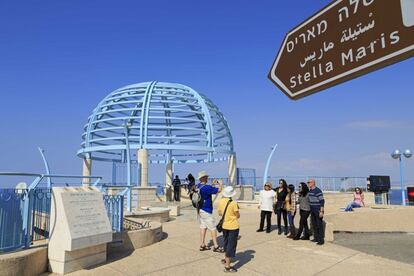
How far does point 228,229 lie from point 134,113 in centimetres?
1602

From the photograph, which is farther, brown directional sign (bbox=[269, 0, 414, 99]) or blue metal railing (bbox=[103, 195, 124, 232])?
blue metal railing (bbox=[103, 195, 124, 232])

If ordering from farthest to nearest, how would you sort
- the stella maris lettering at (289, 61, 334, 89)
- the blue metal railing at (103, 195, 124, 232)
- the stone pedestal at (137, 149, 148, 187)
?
1. the stone pedestal at (137, 149, 148, 187)
2. the blue metal railing at (103, 195, 124, 232)
3. the stella maris lettering at (289, 61, 334, 89)

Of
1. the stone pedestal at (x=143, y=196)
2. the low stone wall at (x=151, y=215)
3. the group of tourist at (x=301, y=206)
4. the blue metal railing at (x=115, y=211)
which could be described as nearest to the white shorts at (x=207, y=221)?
the blue metal railing at (x=115, y=211)

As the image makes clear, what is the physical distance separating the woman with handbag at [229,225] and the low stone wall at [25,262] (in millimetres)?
2962

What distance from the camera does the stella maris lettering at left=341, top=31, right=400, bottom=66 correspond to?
1670 millimetres

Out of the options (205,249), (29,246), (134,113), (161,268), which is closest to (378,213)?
(205,249)

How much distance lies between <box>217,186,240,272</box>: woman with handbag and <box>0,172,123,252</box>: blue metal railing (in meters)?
3.10

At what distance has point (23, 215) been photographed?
18.7 feet

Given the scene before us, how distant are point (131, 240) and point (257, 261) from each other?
103 inches

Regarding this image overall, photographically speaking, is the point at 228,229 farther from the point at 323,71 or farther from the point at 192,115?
the point at 192,115

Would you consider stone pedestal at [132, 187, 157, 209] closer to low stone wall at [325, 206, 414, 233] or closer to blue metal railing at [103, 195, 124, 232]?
blue metal railing at [103, 195, 124, 232]

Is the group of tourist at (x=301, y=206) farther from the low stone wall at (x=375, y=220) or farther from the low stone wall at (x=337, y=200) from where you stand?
the low stone wall at (x=337, y=200)

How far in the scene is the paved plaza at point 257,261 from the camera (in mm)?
5715

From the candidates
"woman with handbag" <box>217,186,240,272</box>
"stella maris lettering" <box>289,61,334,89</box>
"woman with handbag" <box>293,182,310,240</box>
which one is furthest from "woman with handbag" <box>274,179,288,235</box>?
"stella maris lettering" <box>289,61,334,89</box>
